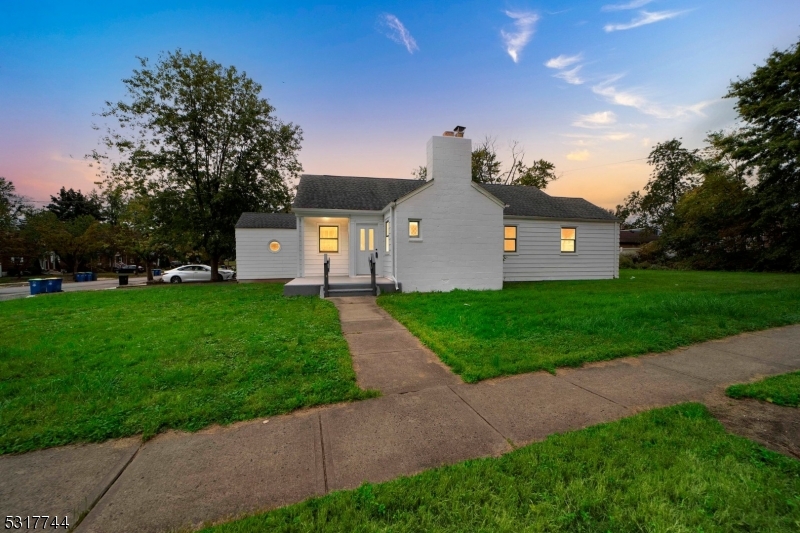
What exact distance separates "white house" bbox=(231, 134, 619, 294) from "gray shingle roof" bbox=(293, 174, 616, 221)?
0.05 m

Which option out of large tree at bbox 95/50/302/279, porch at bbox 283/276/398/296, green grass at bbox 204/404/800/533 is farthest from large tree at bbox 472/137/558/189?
green grass at bbox 204/404/800/533

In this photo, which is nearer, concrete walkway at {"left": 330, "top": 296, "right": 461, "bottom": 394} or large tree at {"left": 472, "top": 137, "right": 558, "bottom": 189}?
concrete walkway at {"left": 330, "top": 296, "right": 461, "bottom": 394}

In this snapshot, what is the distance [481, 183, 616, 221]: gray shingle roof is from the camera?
47.2ft

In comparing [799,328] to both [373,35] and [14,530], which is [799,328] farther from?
[373,35]

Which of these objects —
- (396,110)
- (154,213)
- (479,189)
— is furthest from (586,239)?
(154,213)

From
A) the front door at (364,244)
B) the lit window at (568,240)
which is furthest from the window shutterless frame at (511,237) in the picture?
the front door at (364,244)

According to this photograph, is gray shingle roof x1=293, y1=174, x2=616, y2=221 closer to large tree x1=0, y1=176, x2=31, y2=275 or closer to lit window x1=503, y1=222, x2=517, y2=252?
lit window x1=503, y1=222, x2=517, y2=252

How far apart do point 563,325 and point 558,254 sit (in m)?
10.2

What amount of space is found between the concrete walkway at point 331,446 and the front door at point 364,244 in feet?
28.6

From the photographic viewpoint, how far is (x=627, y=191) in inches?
1406

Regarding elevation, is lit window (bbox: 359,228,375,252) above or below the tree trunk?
above

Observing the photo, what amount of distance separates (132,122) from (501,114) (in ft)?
66.9

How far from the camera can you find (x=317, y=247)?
42.4 ft

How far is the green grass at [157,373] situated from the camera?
2.74 metres
